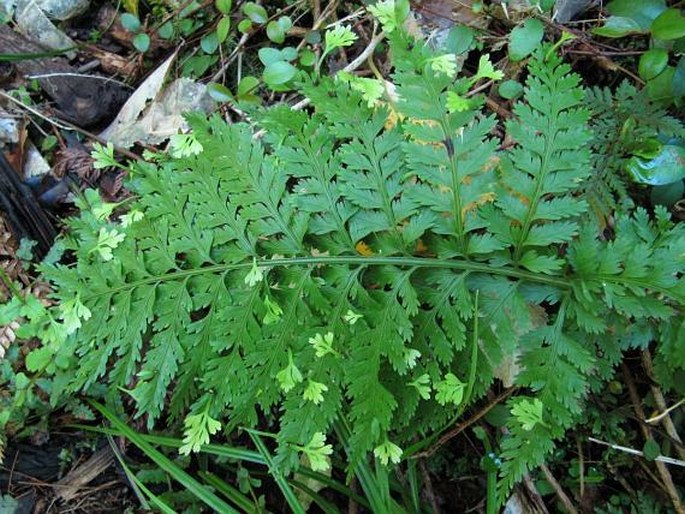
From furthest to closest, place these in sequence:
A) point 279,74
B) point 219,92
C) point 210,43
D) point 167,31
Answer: point 167,31, point 210,43, point 219,92, point 279,74

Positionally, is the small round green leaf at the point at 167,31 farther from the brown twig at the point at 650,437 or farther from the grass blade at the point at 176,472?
the brown twig at the point at 650,437

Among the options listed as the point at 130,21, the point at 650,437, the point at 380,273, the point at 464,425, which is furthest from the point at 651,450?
the point at 130,21

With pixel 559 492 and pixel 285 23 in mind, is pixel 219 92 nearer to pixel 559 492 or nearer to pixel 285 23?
pixel 285 23

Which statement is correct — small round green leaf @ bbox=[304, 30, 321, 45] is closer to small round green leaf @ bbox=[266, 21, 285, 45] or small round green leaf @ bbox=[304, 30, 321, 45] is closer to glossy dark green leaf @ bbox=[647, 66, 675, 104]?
small round green leaf @ bbox=[266, 21, 285, 45]

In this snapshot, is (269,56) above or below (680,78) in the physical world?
above

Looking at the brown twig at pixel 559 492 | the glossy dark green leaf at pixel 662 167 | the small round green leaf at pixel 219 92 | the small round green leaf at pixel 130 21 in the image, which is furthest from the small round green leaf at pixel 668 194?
the small round green leaf at pixel 130 21
